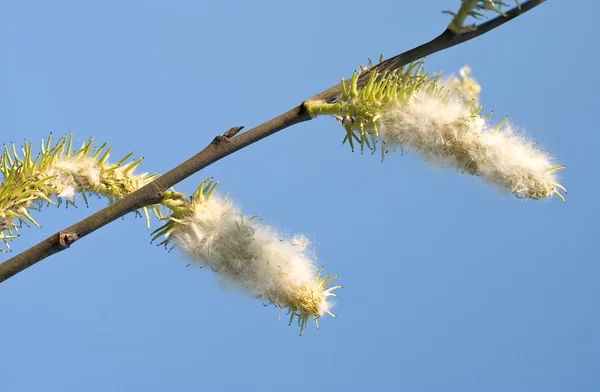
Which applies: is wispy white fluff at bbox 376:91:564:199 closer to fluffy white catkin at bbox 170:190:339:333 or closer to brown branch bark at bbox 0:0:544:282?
brown branch bark at bbox 0:0:544:282

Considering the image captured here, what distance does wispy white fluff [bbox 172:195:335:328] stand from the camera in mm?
3160

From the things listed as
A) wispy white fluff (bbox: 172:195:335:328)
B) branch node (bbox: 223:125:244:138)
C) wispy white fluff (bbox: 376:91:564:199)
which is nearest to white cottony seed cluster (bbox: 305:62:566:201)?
wispy white fluff (bbox: 376:91:564:199)

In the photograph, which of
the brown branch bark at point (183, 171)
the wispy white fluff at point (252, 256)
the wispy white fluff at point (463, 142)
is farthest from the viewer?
the wispy white fluff at point (252, 256)

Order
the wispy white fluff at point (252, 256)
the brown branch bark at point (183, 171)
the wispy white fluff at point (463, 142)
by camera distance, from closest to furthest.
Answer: the brown branch bark at point (183, 171) < the wispy white fluff at point (463, 142) < the wispy white fluff at point (252, 256)

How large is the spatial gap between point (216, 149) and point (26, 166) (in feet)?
3.70

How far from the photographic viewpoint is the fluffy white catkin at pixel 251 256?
10.4ft

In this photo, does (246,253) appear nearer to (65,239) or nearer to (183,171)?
(183,171)

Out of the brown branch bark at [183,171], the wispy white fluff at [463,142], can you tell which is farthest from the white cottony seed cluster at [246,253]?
the wispy white fluff at [463,142]

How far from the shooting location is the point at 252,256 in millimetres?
3184

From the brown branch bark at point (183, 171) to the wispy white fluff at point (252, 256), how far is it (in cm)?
29

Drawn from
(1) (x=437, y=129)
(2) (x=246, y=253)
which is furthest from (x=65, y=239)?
(1) (x=437, y=129)

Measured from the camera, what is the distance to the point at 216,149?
2846 mm

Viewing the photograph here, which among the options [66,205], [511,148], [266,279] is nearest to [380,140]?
[511,148]

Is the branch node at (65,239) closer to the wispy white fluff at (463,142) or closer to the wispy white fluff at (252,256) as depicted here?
the wispy white fluff at (252,256)
